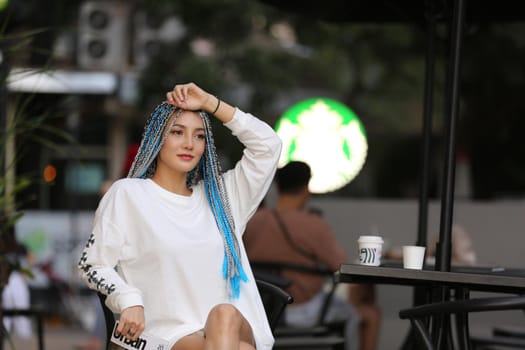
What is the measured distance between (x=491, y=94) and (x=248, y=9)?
296cm

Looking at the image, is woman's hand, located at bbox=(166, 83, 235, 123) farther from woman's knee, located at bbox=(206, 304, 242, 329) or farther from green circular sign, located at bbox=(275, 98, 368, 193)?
green circular sign, located at bbox=(275, 98, 368, 193)

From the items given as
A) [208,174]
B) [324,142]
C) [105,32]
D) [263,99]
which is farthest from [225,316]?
[263,99]

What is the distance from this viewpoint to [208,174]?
13.1 ft

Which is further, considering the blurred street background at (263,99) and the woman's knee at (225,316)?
the blurred street background at (263,99)

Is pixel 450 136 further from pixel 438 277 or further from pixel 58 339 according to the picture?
pixel 58 339

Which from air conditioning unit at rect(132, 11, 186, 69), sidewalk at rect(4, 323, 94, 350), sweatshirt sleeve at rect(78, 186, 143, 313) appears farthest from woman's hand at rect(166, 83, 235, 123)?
air conditioning unit at rect(132, 11, 186, 69)

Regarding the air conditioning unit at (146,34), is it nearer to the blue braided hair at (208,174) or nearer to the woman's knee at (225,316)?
the blue braided hair at (208,174)

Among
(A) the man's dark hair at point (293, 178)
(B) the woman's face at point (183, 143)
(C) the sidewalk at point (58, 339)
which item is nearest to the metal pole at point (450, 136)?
(B) the woman's face at point (183, 143)

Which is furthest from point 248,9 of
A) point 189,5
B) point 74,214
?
point 74,214

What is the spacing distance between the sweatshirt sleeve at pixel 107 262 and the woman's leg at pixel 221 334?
210mm

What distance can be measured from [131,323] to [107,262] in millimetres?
253

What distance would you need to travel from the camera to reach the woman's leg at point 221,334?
3.50 meters

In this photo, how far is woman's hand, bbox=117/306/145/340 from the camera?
348 centimetres

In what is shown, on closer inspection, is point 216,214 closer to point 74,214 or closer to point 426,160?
point 426,160
